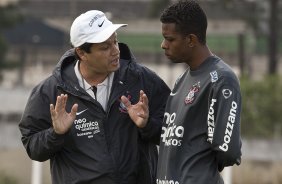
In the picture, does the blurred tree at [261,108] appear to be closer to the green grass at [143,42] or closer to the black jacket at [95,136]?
the black jacket at [95,136]

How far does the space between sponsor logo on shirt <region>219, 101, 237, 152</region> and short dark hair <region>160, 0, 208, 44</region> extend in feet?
1.40

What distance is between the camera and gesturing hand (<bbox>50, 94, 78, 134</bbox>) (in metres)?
5.82

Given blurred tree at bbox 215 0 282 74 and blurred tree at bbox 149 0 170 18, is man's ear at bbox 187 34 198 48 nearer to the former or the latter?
blurred tree at bbox 215 0 282 74

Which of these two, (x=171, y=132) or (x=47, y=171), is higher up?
(x=171, y=132)

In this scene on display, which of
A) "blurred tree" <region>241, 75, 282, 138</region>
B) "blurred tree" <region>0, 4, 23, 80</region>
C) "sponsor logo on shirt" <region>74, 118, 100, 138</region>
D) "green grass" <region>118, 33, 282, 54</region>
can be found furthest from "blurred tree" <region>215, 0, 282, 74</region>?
"sponsor logo on shirt" <region>74, 118, 100, 138</region>

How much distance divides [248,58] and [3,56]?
29.8 feet

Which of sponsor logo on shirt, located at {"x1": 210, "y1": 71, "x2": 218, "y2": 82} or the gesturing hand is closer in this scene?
sponsor logo on shirt, located at {"x1": 210, "y1": 71, "x2": 218, "y2": 82}

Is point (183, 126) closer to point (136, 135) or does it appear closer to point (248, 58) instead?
point (136, 135)

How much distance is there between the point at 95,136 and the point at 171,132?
575mm

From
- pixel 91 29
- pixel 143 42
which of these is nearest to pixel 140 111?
pixel 91 29

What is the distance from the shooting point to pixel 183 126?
556 cm

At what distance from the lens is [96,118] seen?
604 cm

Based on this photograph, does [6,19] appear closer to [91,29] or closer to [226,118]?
[91,29]

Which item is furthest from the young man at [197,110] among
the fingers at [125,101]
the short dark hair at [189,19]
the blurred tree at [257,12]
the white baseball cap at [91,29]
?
the blurred tree at [257,12]
